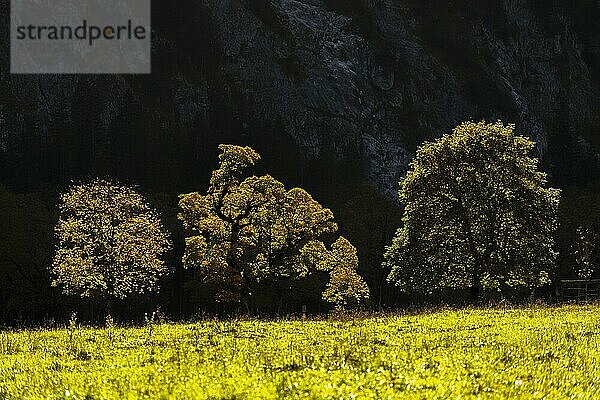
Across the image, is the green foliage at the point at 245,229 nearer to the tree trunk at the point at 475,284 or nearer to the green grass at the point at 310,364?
the tree trunk at the point at 475,284

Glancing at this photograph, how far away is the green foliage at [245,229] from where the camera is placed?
43.0 m

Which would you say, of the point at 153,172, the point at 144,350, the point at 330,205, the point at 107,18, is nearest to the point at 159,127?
the point at 153,172

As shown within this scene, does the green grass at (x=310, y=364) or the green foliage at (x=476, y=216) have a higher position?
the green foliage at (x=476, y=216)

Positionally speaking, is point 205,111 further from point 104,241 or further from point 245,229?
point 245,229

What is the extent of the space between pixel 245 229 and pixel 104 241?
13.5 meters

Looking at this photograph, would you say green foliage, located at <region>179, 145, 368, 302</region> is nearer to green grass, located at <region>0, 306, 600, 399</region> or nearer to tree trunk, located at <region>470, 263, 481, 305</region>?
tree trunk, located at <region>470, 263, 481, 305</region>

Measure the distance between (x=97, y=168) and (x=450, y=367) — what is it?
157553mm

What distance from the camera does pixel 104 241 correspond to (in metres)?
49.4

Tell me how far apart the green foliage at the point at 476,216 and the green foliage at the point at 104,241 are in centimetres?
2170

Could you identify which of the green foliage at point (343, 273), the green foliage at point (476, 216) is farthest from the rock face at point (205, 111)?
the green foliage at point (476, 216)

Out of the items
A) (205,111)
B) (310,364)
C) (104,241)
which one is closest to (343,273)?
(104,241)

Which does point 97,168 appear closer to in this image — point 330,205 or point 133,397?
point 330,205

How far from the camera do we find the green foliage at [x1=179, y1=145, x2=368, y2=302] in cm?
4300

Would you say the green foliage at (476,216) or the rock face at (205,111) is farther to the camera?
the rock face at (205,111)
